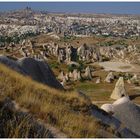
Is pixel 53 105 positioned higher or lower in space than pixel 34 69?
higher

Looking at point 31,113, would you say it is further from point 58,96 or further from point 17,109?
point 58,96

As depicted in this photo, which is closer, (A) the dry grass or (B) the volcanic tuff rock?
(A) the dry grass

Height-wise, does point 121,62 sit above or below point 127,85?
below

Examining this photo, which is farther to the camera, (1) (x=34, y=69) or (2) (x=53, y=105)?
(1) (x=34, y=69)

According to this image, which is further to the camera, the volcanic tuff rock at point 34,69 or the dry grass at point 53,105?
the volcanic tuff rock at point 34,69

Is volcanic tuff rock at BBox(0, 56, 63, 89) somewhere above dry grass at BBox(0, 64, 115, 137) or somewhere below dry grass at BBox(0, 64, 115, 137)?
below

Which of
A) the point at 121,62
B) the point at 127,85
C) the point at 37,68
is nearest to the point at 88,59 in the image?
the point at 121,62

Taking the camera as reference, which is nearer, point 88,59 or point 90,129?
point 90,129

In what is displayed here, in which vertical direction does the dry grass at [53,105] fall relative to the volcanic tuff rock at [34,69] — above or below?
above
